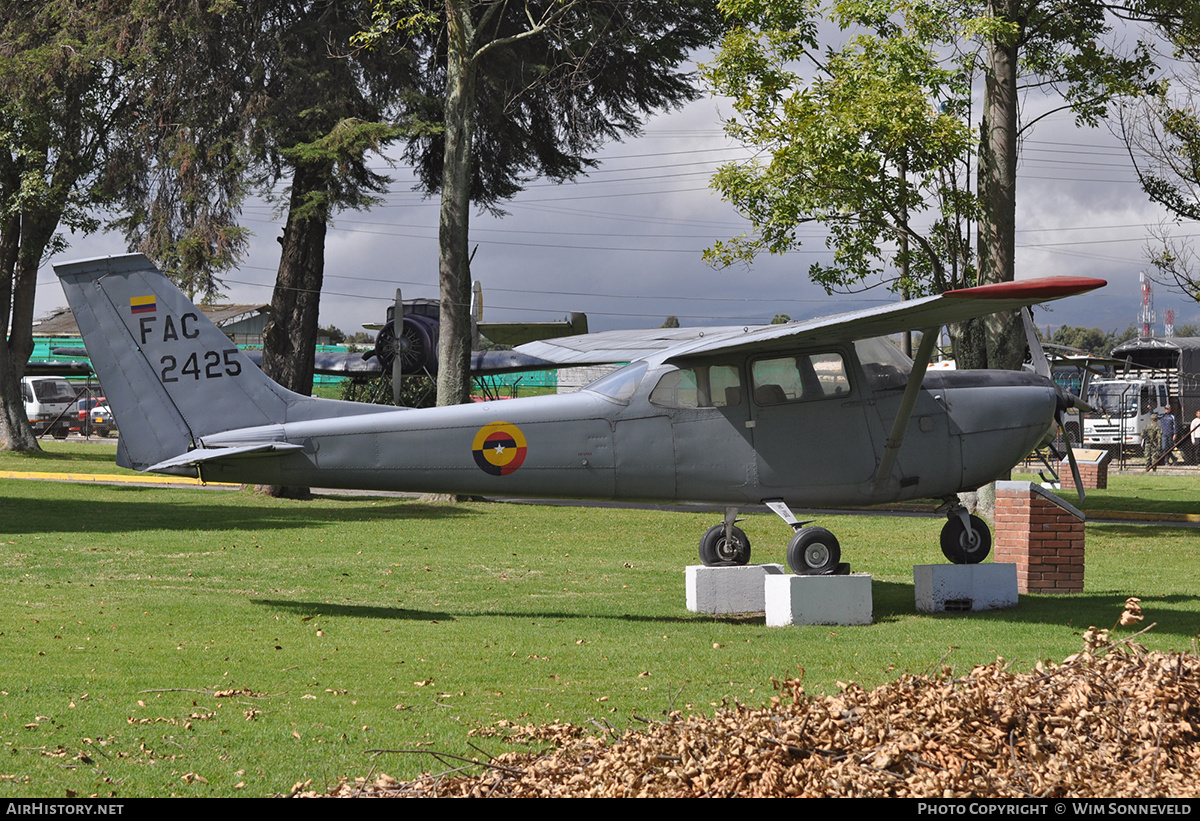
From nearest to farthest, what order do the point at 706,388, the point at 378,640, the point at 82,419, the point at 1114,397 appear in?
the point at 378,640 < the point at 706,388 < the point at 1114,397 < the point at 82,419

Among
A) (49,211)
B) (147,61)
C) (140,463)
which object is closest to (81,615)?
(140,463)

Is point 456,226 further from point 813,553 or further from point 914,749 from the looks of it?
point 914,749

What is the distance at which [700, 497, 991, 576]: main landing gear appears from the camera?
415 inches

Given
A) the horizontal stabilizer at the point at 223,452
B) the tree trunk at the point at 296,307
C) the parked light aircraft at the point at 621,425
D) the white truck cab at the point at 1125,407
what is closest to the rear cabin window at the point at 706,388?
the parked light aircraft at the point at 621,425

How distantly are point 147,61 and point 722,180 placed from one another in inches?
544

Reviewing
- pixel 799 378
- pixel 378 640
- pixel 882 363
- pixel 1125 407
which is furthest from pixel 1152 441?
pixel 378 640

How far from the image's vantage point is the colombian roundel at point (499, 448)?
34.4 ft

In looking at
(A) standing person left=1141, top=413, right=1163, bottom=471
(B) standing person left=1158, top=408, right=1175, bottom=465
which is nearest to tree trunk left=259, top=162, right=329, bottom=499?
(A) standing person left=1141, top=413, right=1163, bottom=471

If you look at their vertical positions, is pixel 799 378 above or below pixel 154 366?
below

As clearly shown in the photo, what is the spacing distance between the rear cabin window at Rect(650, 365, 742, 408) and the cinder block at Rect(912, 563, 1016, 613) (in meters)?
2.56

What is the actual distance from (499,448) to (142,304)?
374cm

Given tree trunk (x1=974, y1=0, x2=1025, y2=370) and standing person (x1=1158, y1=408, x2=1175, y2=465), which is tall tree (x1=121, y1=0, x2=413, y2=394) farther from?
standing person (x1=1158, y1=408, x2=1175, y2=465)

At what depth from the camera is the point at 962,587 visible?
10.8m

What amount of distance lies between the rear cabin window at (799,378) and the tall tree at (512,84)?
13658 millimetres
